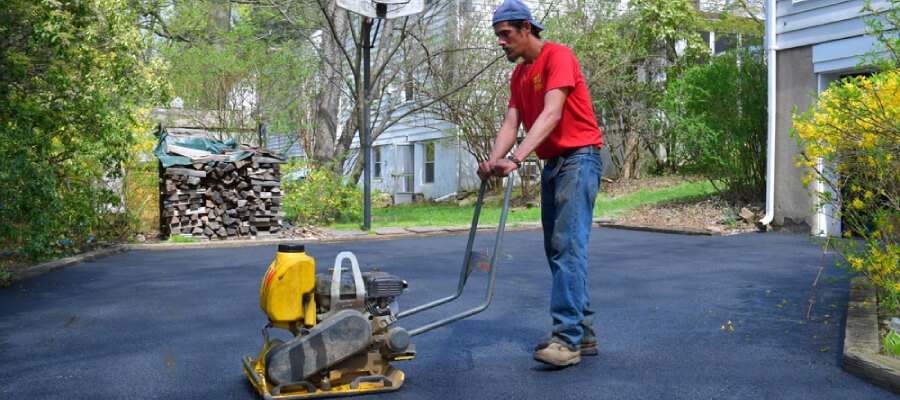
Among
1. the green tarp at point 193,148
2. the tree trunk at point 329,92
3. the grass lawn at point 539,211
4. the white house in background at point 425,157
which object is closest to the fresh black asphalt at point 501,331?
the green tarp at point 193,148

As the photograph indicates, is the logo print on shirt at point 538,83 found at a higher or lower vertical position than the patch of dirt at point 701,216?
higher

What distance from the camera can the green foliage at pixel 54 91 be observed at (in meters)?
6.73

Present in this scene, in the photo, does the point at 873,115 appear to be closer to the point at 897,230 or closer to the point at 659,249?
the point at 897,230

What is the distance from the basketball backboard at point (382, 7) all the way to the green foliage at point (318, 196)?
3091 millimetres

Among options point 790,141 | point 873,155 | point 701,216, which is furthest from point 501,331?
point 701,216

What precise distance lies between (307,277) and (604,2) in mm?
17576

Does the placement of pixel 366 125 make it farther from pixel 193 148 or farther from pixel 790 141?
pixel 790 141

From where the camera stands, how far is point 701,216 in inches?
482

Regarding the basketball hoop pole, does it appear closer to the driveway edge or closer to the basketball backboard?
the basketball backboard

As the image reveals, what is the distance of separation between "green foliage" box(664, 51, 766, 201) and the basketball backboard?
4.89m

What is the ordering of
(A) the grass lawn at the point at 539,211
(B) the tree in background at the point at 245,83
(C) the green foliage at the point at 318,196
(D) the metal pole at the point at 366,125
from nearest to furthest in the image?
(D) the metal pole at the point at 366,125
(C) the green foliage at the point at 318,196
(A) the grass lawn at the point at 539,211
(B) the tree in background at the point at 245,83

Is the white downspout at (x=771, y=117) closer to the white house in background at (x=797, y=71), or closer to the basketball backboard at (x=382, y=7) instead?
the white house in background at (x=797, y=71)

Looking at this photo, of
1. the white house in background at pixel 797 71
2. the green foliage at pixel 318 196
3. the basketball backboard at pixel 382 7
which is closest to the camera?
the white house in background at pixel 797 71

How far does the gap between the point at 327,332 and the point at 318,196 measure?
413 inches
